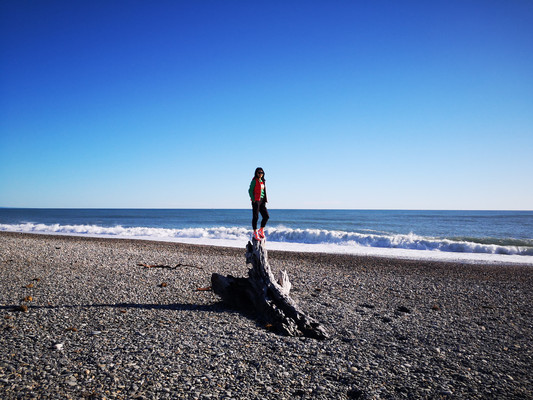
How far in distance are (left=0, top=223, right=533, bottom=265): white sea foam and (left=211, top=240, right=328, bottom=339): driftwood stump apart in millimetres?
13212

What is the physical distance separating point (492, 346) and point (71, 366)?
6.85m

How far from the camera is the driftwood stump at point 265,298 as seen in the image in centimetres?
617

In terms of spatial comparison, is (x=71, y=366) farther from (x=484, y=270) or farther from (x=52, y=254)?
(x=484, y=270)

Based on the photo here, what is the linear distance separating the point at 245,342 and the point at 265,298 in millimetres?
1484

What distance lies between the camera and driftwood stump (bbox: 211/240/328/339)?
617 cm

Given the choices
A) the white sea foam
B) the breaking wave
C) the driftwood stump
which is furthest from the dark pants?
the breaking wave

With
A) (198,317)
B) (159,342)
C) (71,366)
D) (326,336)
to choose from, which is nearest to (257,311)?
(198,317)

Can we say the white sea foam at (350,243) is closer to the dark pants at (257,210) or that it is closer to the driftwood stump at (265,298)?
the dark pants at (257,210)

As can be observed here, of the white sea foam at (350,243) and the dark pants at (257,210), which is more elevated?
A: the dark pants at (257,210)

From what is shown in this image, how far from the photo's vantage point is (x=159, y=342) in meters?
5.37

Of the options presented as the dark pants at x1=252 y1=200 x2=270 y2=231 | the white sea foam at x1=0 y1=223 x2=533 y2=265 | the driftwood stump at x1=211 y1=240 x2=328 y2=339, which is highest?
the dark pants at x1=252 y1=200 x2=270 y2=231

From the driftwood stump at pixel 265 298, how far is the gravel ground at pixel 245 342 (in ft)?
1.15

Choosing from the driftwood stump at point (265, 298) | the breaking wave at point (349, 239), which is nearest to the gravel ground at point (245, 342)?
the driftwood stump at point (265, 298)

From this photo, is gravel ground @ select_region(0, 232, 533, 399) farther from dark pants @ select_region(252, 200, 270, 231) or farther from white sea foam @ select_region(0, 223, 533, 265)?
white sea foam @ select_region(0, 223, 533, 265)
